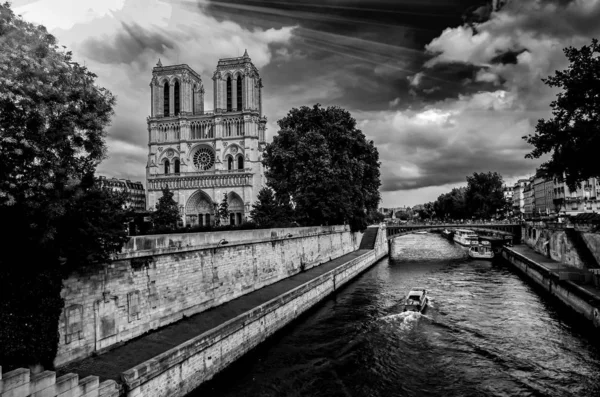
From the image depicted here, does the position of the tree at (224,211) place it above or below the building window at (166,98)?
below

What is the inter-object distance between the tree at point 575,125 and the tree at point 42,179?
19419 mm

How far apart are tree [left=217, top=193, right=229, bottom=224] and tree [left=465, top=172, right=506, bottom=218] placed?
47.3m

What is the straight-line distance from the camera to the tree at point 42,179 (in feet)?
28.2

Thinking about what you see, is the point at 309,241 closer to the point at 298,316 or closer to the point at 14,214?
the point at 298,316

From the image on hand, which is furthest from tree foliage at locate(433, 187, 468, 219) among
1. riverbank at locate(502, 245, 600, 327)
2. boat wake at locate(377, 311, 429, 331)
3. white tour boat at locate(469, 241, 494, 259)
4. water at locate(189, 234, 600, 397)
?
boat wake at locate(377, 311, 429, 331)

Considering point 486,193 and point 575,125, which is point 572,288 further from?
point 486,193

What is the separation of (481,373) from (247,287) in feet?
38.0

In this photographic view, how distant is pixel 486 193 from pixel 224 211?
50985 millimetres

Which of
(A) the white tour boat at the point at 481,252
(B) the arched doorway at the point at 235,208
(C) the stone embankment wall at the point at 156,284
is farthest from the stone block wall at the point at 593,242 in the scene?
(B) the arched doorway at the point at 235,208

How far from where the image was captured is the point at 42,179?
9.02 metres

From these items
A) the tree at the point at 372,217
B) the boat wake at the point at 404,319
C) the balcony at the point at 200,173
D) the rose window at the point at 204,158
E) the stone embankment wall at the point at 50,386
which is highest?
the rose window at the point at 204,158

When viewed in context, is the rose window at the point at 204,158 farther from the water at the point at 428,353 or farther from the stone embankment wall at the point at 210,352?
the stone embankment wall at the point at 210,352

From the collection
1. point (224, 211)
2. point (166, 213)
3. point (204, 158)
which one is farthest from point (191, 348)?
point (204, 158)

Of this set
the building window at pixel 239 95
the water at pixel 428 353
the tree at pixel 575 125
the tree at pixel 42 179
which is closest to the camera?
the tree at pixel 42 179
